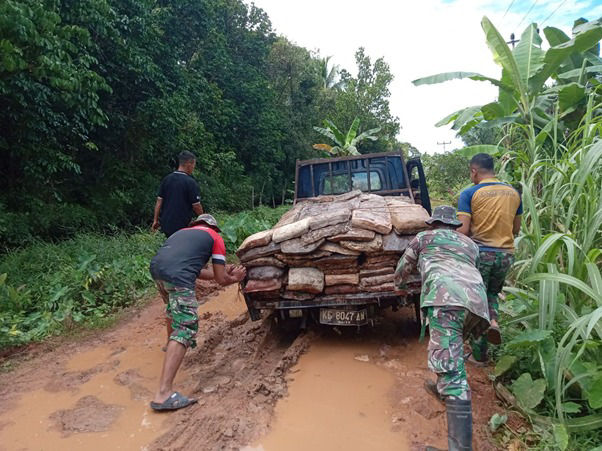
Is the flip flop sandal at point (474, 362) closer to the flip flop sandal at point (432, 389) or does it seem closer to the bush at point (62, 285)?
the flip flop sandal at point (432, 389)

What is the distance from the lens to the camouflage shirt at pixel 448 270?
102 inches

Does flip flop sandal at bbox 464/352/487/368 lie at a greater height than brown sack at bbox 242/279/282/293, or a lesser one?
lesser

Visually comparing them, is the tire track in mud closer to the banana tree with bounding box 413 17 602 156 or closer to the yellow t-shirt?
the yellow t-shirt

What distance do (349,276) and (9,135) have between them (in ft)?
24.4

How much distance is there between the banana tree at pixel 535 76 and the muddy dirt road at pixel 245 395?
3.69 meters

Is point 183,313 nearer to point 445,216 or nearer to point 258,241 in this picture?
point 258,241

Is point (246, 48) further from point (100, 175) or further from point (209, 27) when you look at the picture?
point (100, 175)

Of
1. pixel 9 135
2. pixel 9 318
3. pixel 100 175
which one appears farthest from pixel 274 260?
pixel 100 175

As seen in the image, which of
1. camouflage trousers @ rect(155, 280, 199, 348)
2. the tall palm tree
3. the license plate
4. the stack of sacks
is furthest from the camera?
the tall palm tree

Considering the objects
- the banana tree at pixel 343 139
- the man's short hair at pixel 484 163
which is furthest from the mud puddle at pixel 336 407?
the banana tree at pixel 343 139

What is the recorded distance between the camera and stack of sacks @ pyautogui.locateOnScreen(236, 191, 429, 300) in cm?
357

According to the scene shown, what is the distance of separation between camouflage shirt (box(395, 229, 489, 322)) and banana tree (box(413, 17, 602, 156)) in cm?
344

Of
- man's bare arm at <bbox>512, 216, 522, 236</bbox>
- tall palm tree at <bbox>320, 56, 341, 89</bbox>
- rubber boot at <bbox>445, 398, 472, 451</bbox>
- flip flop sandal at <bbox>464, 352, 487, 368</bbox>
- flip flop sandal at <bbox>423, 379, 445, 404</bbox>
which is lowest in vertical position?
flip flop sandal at <bbox>464, 352, 487, 368</bbox>

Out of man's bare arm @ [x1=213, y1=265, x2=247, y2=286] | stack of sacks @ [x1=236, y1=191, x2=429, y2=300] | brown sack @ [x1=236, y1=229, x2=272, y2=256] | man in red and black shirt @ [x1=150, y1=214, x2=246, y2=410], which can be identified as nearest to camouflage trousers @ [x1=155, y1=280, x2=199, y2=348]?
man in red and black shirt @ [x1=150, y1=214, x2=246, y2=410]
